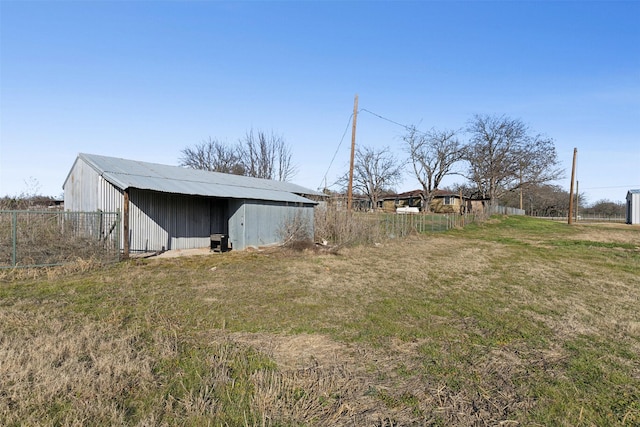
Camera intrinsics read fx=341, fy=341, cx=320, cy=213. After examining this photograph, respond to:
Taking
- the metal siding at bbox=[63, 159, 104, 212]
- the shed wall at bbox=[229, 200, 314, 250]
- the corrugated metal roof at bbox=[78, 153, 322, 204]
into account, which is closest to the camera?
the corrugated metal roof at bbox=[78, 153, 322, 204]

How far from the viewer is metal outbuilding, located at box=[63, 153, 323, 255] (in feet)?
Answer: 42.8

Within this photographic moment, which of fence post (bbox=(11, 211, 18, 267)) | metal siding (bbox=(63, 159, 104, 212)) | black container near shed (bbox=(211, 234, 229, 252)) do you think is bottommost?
black container near shed (bbox=(211, 234, 229, 252))

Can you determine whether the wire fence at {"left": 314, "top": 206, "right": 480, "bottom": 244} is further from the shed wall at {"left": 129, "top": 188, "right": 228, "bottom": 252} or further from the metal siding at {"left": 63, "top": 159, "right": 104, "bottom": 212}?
the metal siding at {"left": 63, "top": 159, "right": 104, "bottom": 212}

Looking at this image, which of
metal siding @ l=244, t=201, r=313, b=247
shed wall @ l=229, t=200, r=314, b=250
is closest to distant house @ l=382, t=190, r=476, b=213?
metal siding @ l=244, t=201, r=313, b=247

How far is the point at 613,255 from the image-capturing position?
12859mm

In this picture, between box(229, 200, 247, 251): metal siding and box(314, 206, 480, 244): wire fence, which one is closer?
box(229, 200, 247, 251): metal siding

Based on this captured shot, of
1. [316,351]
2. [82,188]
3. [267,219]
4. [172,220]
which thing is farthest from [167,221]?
[316,351]

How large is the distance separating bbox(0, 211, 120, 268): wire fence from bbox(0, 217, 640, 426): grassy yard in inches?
31.7

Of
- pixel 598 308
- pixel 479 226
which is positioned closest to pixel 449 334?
pixel 598 308

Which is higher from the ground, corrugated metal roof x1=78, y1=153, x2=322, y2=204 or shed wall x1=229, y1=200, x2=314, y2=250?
corrugated metal roof x1=78, y1=153, x2=322, y2=204

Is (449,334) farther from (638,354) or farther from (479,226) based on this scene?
(479,226)

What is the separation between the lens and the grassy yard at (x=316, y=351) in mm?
2863

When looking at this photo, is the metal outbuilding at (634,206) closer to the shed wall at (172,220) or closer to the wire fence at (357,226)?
the wire fence at (357,226)

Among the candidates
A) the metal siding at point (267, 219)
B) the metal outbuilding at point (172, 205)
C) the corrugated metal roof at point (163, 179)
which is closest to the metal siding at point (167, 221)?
the metal outbuilding at point (172, 205)
